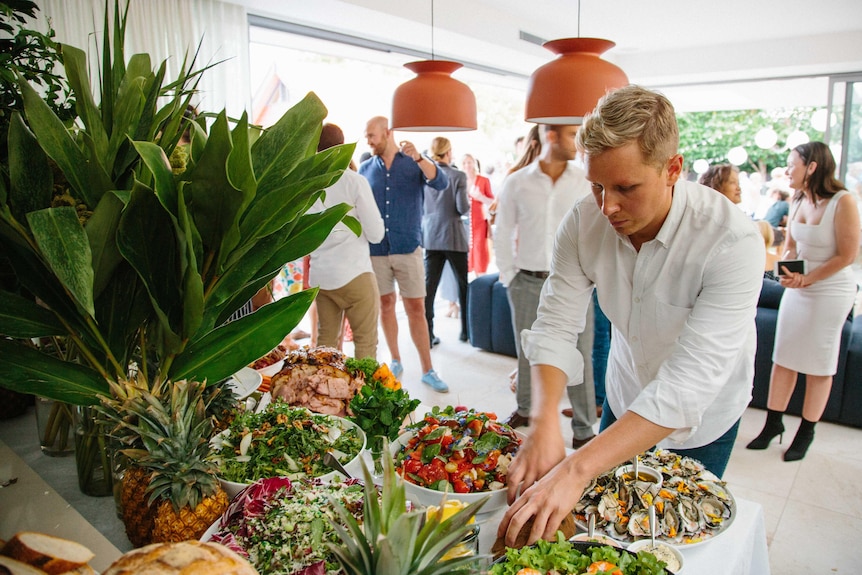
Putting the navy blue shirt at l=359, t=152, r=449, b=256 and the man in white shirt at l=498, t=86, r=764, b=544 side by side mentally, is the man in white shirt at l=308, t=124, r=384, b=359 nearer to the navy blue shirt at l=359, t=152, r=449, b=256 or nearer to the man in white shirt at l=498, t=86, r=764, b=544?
the navy blue shirt at l=359, t=152, r=449, b=256

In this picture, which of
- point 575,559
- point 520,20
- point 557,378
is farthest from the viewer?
point 520,20

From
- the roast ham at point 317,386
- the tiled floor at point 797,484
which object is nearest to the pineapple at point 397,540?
the roast ham at point 317,386

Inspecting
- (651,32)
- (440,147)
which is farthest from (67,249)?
(651,32)

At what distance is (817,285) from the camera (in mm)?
3281

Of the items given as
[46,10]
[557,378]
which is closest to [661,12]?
[46,10]

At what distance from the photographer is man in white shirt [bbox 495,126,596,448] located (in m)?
3.46

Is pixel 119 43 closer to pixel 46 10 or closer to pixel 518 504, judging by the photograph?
pixel 518 504

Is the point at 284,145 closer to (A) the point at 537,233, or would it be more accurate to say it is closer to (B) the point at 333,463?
(B) the point at 333,463

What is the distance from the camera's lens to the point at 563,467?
112 centimetres

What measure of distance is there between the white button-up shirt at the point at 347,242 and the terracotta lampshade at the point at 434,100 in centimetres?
85

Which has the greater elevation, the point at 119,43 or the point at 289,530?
the point at 119,43

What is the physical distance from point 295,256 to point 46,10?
11.7 ft

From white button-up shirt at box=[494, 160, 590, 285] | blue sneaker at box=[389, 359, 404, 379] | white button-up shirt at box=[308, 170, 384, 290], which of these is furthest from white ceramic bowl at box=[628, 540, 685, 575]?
blue sneaker at box=[389, 359, 404, 379]

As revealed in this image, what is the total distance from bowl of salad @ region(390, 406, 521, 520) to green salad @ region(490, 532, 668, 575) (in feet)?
0.63
